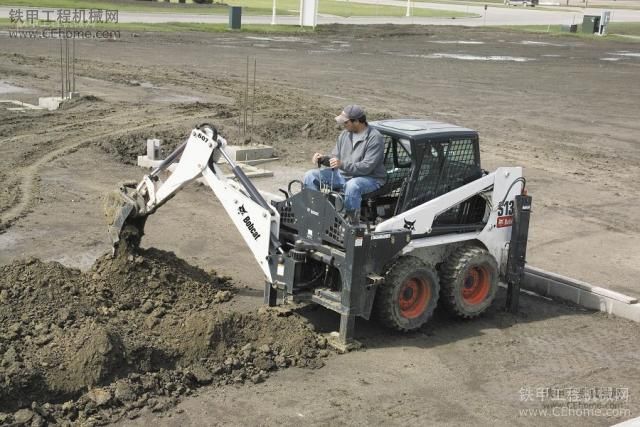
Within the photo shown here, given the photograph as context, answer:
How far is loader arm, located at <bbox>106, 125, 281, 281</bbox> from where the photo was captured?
8961 millimetres

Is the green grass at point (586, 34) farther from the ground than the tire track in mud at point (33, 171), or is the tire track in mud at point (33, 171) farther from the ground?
the green grass at point (586, 34)

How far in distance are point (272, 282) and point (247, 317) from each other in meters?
0.45

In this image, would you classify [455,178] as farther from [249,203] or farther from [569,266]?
[569,266]


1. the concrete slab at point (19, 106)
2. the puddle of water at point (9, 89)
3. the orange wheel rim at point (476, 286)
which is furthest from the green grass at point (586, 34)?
the orange wheel rim at point (476, 286)

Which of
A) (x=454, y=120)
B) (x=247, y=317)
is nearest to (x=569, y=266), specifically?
(x=247, y=317)

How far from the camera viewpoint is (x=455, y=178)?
9820 millimetres

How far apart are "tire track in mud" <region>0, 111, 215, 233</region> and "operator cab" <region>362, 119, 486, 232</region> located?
5915 millimetres

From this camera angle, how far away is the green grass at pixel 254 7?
51350 millimetres

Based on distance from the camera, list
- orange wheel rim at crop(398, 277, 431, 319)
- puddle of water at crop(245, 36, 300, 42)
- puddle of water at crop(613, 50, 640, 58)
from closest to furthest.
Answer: orange wheel rim at crop(398, 277, 431, 319) → puddle of water at crop(245, 36, 300, 42) → puddle of water at crop(613, 50, 640, 58)

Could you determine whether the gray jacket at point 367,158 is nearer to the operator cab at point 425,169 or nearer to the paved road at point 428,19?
the operator cab at point 425,169

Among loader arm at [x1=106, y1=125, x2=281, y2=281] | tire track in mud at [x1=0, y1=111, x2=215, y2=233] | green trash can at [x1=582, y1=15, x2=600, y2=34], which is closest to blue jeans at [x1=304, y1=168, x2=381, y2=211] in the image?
loader arm at [x1=106, y1=125, x2=281, y2=281]

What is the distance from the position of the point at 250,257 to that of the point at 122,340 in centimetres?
385

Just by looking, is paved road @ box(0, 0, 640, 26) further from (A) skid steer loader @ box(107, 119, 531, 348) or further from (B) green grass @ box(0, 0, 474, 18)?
(A) skid steer loader @ box(107, 119, 531, 348)

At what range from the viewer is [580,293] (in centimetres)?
1049
